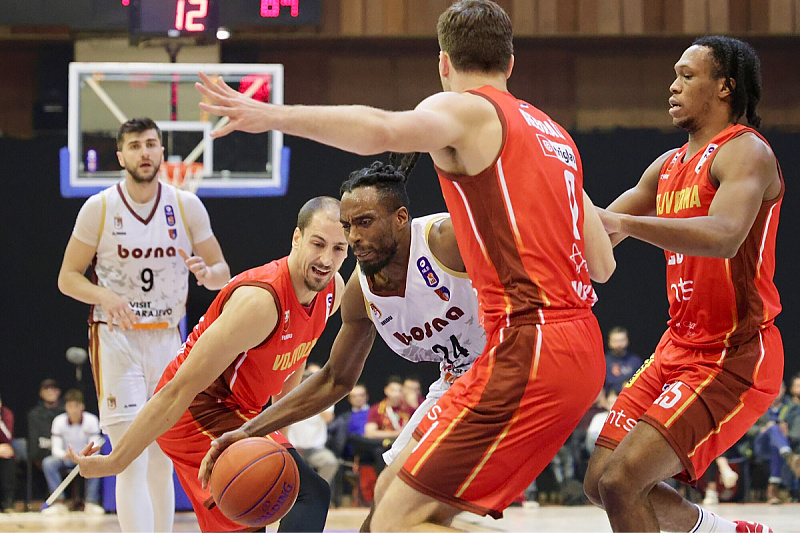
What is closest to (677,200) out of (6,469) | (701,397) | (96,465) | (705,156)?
(705,156)

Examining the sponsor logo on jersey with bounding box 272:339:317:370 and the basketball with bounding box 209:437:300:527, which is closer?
the basketball with bounding box 209:437:300:527

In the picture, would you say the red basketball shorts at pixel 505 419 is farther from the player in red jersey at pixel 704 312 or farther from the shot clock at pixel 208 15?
the shot clock at pixel 208 15

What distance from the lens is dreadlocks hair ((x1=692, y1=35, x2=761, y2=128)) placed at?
11.9ft

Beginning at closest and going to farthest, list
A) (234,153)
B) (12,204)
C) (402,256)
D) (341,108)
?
(341,108)
(402,256)
(234,153)
(12,204)

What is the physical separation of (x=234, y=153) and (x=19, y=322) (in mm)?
3579

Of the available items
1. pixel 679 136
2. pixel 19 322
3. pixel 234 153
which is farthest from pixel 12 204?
pixel 679 136

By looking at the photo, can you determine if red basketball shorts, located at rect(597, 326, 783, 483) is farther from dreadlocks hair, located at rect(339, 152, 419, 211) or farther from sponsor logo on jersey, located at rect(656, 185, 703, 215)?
dreadlocks hair, located at rect(339, 152, 419, 211)

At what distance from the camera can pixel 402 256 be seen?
130 inches

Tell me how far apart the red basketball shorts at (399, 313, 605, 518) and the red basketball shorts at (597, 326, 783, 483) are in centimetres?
80

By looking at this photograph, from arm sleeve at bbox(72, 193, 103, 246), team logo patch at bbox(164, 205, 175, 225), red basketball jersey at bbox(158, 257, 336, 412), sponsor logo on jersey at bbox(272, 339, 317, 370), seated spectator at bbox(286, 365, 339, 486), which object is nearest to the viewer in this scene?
red basketball jersey at bbox(158, 257, 336, 412)

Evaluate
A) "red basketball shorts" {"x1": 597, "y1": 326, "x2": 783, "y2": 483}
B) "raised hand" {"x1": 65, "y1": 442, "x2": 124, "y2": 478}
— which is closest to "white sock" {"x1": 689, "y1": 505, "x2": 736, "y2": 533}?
"red basketball shorts" {"x1": 597, "y1": 326, "x2": 783, "y2": 483}

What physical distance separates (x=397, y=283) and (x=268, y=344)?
0.76 metres

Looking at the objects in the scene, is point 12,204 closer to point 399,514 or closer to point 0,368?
point 0,368

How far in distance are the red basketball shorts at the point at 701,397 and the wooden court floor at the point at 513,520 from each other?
148 inches
